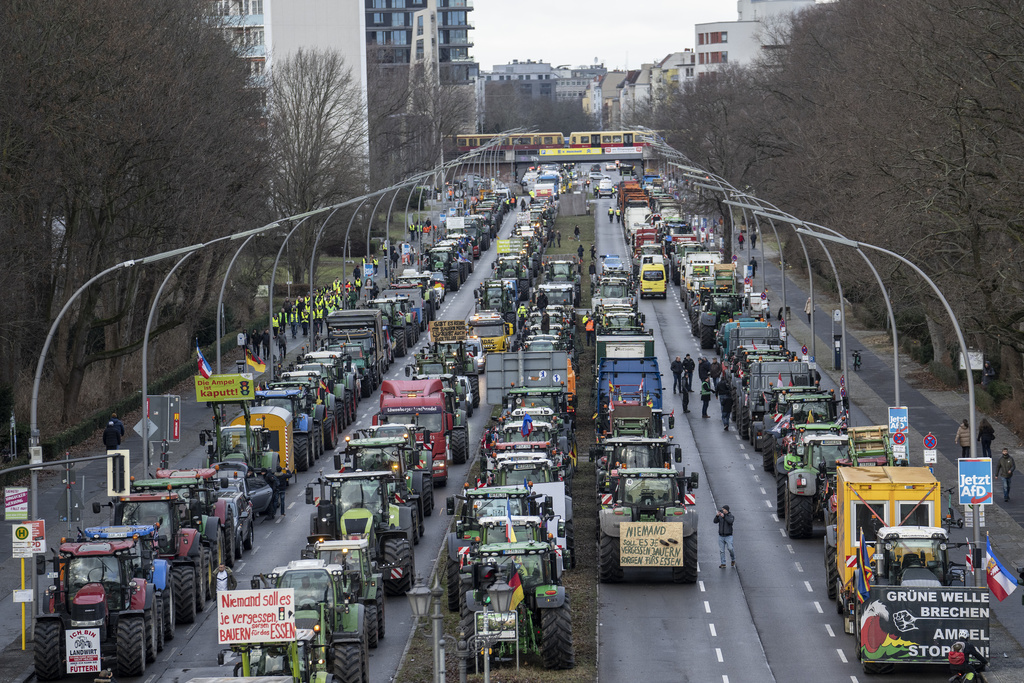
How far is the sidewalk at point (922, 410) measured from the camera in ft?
93.1

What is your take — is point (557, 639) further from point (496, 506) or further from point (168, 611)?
point (168, 611)

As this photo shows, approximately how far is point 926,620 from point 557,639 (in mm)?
5741

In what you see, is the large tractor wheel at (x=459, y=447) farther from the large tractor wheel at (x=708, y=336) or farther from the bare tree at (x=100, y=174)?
the large tractor wheel at (x=708, y=336)

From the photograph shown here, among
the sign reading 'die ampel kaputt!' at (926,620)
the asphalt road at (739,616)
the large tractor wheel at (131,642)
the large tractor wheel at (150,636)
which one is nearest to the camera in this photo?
the sign reading 'die ampel kaputt!' at (926,620)

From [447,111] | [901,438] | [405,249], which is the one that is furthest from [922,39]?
[447,111]

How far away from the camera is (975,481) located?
94.5 ft

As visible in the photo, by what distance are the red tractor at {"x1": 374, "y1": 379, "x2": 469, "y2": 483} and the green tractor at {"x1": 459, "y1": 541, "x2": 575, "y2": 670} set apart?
1544cm

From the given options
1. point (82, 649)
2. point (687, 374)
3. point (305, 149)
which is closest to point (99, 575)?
point (82, 649)

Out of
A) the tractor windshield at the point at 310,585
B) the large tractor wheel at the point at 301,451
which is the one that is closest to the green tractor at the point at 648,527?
the tractor windshield at the point at 310,585

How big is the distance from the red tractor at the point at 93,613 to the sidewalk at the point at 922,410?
13.9 m

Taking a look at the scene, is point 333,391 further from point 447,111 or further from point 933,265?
point 447,111

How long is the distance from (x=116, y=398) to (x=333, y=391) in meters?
10.2

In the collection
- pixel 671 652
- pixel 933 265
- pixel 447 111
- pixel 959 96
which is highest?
pixel 447 111

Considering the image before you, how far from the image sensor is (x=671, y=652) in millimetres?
27203
